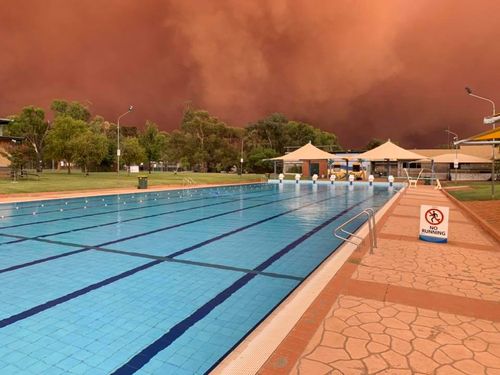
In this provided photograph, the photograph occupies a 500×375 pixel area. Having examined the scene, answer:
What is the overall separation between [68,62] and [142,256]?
33296 mm

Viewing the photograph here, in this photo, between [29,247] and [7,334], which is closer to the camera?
[7,334]

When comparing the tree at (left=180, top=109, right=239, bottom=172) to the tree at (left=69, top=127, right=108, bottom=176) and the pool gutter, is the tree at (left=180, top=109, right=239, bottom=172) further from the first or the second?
the pool gutter

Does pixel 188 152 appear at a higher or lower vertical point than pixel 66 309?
higher

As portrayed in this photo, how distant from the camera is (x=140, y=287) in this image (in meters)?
5.17

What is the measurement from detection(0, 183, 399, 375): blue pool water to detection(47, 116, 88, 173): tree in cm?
2778

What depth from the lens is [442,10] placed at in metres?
20.6

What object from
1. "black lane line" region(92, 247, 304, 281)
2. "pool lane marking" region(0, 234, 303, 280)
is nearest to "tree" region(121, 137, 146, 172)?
"pool lane marking" region(0, 234, 303, 280)

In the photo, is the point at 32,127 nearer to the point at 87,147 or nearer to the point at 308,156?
the point at 87,147

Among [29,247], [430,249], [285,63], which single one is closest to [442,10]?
[285,63]

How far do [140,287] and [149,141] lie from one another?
4672 cm

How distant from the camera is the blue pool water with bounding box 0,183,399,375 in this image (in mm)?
3303

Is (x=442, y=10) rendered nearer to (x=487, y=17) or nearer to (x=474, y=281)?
(x=487, y=17)

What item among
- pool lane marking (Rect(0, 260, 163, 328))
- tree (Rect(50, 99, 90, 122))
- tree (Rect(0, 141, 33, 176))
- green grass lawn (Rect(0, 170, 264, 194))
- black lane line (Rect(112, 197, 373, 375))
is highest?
tree (Rect(50, 99, 90, 122))

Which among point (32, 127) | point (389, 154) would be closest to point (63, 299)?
point (389, 154)
